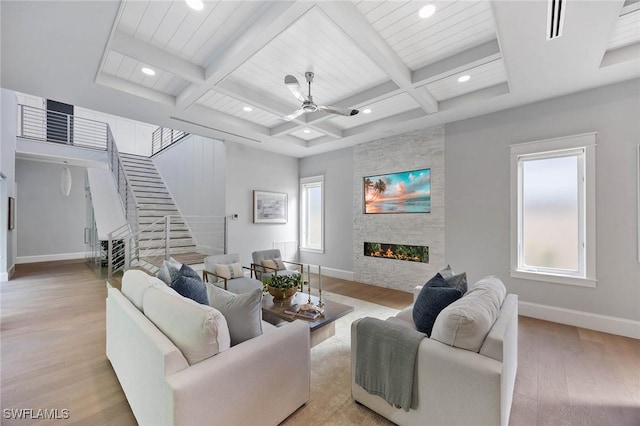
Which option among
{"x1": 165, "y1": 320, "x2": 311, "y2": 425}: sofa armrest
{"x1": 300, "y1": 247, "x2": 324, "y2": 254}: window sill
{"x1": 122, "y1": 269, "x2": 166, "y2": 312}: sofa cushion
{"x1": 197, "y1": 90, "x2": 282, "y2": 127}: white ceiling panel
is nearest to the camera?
{"x1": 165, "y1": 320, "x2": 311, "y2": 425}: sofa armrest

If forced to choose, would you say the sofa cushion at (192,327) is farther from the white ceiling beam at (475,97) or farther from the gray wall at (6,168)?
the gray wall at (6,168)

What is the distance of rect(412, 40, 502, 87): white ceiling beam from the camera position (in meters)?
2.73

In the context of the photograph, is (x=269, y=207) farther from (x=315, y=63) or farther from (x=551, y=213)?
(x=551, y=213)

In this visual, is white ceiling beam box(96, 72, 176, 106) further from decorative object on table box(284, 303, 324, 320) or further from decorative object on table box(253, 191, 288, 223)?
decorative object on table box(284, 303, 324, 320)

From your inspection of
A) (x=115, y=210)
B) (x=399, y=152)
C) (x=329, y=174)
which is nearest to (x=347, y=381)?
(x=399, y=152)

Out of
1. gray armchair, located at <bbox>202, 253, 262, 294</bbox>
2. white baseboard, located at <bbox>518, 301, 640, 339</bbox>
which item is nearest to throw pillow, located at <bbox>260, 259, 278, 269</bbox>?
gray armchair, located at <bbox>202, 253, 262, 294</bbox>

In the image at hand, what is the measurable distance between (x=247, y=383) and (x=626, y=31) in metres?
4.38

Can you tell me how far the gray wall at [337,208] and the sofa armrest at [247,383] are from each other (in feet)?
13.7

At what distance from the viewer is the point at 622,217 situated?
3.16 m

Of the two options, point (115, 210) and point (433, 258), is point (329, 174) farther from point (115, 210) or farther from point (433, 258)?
point (115, 210)

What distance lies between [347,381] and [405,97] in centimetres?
363

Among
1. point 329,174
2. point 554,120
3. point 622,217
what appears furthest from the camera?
point 329,174

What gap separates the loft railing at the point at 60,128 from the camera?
23.0 ft

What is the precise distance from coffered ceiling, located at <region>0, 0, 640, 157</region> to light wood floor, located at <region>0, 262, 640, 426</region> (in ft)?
9.48
